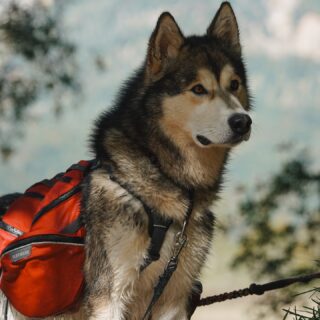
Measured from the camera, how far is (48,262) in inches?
164

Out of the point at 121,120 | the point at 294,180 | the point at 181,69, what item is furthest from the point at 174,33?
the point at 294,180

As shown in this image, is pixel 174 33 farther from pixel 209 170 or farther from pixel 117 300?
pixel 117 300

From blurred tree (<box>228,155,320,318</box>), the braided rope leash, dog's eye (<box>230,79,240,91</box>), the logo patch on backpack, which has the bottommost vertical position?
blurred tree (<box>228,155,320,318</box>)

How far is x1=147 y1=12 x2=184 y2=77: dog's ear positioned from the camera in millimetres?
4297

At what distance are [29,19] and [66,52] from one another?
812 millimetres

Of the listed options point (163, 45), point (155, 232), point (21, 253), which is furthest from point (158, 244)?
point (163, 45)

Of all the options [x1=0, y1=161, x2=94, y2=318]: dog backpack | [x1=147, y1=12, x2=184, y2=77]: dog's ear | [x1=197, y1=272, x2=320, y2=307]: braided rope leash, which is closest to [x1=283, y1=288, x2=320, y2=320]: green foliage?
[x1=197, y1=272, x2=320, y2=307]: braided rope leash

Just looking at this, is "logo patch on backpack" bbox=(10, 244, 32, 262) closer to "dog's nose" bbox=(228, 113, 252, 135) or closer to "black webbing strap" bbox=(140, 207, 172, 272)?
"black webbing strap" bbox=(140, 207, 172, 272)

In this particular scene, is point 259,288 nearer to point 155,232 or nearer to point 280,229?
point 155,232

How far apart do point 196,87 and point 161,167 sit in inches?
19.0

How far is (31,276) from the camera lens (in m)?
4.16

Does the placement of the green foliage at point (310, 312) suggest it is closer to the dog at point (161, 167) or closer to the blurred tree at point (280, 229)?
the dog at point (161, 167)

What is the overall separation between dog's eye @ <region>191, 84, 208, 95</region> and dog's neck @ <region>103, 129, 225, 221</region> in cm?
36

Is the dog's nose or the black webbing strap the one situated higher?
the dog's nose
